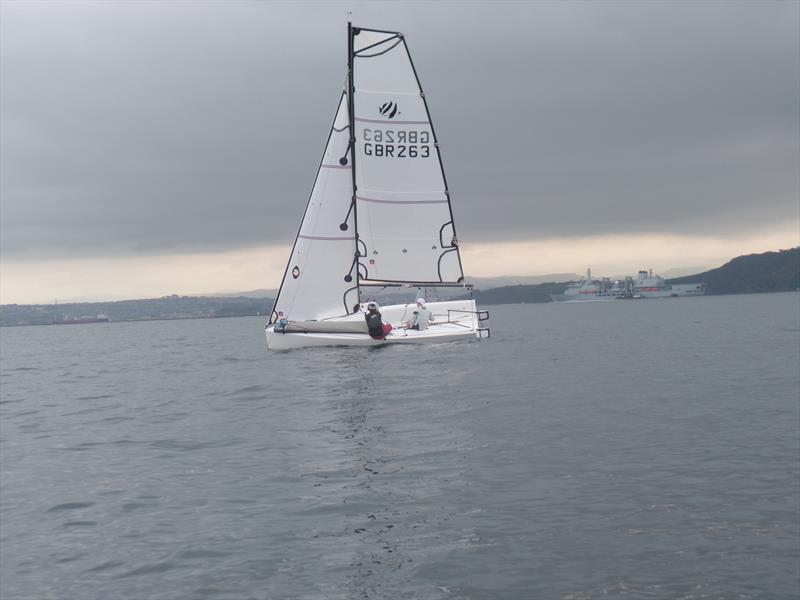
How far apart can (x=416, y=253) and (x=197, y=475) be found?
25.6 meters

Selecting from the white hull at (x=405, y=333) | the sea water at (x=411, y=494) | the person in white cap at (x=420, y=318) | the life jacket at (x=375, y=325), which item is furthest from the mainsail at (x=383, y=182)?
the sea water at (x=411, y=494)

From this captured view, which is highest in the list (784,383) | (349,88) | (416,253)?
(349,88)

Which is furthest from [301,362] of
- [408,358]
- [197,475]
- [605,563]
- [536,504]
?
[605,563]

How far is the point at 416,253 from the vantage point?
3656cm

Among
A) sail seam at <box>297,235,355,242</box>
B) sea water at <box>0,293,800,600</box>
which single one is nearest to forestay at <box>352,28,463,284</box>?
sail seam at <box>297,235,355,242</box>

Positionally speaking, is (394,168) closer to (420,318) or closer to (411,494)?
(420,318)

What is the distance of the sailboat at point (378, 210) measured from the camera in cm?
3444

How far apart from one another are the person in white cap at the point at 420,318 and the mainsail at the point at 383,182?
231cm

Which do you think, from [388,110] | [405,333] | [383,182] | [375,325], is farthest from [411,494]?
[388,110]

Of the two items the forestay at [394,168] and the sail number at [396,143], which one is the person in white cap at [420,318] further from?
the sail number at [396,143]

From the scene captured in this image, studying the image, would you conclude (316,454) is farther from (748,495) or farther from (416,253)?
(416,253)

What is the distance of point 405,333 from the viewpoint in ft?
109

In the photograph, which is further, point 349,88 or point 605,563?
point 349,88

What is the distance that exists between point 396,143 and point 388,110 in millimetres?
1538
